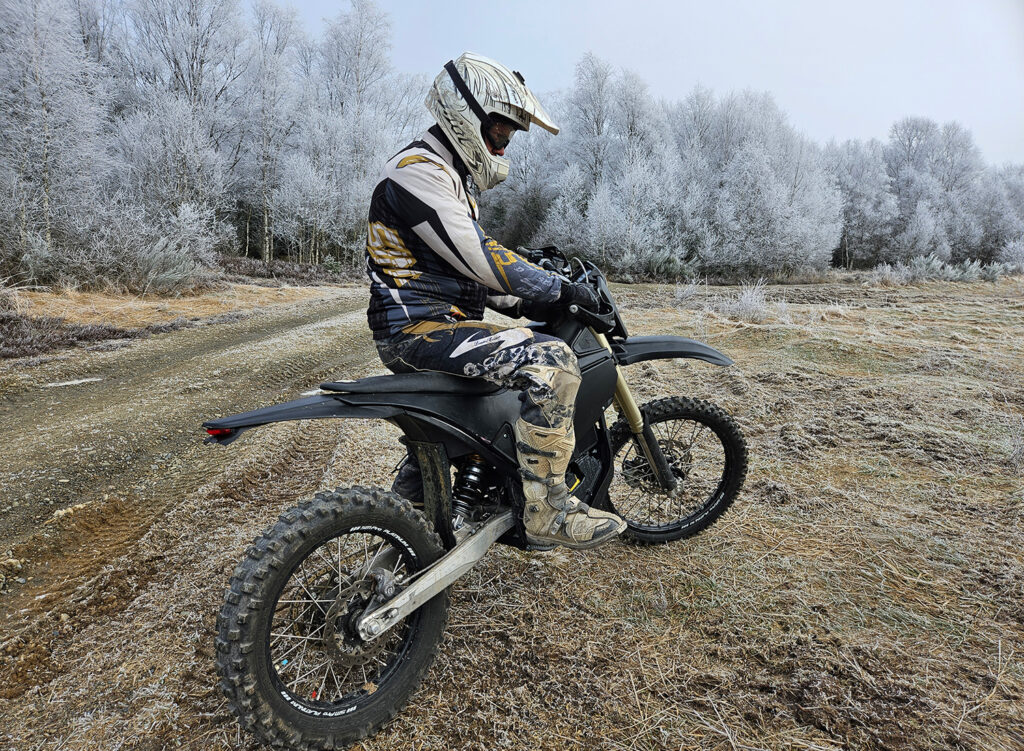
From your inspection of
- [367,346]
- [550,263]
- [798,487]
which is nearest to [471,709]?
[550,263]

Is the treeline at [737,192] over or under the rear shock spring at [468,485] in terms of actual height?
over

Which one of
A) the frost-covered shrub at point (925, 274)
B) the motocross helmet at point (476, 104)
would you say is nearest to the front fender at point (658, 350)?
the motocross helmet at point (476, 104)

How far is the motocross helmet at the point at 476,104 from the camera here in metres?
2.14

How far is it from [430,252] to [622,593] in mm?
1762

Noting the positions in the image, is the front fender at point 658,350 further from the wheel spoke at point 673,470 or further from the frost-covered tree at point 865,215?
the frost-covered tree at point 865,215

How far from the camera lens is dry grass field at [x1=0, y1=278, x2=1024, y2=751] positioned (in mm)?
1900

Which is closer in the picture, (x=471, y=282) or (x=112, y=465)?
(x=471, y=282)

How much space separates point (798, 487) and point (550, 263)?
2331 millimetres

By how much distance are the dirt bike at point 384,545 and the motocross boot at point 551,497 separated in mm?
78

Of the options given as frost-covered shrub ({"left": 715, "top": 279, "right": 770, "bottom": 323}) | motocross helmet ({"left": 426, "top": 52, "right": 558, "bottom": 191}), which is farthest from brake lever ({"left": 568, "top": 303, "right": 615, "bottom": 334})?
frost-covered shrub ({"left": 715, "top": 279, "right": 770, "bottom": 323})

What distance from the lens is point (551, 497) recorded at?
2.20 meters

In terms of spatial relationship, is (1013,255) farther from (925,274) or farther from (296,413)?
(296,413)

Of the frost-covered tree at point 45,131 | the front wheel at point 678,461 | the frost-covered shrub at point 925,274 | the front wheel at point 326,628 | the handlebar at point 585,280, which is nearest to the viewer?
the front wheel at point 326,628

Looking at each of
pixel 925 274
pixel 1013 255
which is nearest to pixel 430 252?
pixel 925 274
